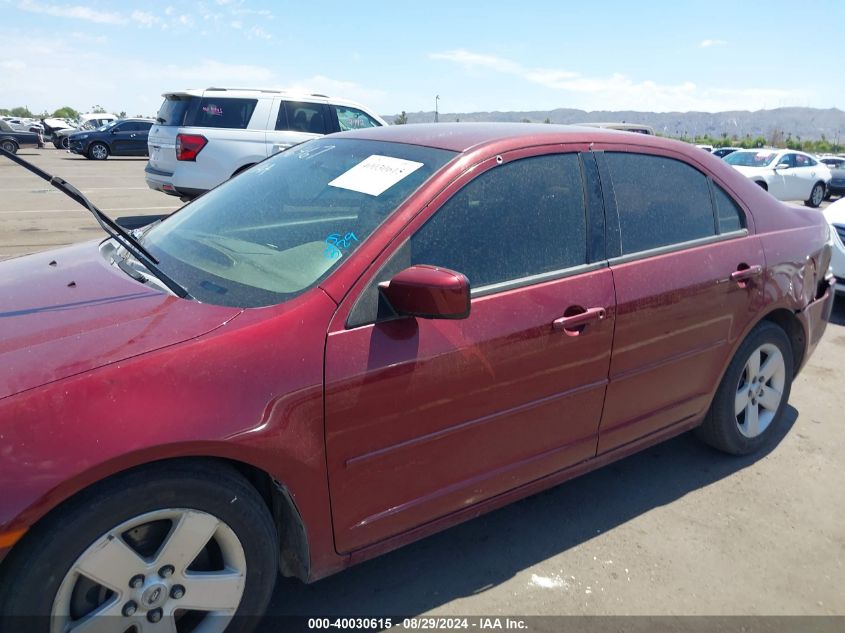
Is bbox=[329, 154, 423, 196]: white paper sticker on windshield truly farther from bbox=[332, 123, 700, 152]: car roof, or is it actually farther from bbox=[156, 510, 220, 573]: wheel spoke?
bbox=[156, 510, 220, 573]: wheel spoke

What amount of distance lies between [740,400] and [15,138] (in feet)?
111

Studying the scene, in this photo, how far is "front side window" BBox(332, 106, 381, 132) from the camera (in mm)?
10828

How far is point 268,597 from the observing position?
2.18 metres

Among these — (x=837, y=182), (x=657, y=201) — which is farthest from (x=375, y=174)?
(x=837, y=182)

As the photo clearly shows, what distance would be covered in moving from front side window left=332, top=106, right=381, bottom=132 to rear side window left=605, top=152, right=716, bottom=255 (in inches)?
324

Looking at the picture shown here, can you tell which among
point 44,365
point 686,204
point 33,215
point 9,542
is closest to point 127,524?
point 9,542

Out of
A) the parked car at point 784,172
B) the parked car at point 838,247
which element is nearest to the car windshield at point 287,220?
the parked car at point 838,247

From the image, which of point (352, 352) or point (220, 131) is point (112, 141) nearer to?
point (220, 131)

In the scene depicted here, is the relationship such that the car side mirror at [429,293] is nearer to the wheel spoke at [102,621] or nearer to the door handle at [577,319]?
the door handle at [577,319]

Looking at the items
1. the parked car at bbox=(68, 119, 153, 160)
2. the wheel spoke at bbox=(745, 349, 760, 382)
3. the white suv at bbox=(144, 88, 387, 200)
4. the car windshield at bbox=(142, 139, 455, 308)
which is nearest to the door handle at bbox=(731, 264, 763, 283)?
the wheel spoke at bbox=(745, 349, 760, 382)

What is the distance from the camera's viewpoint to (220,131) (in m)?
9.94

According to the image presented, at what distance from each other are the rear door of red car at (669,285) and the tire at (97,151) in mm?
28636

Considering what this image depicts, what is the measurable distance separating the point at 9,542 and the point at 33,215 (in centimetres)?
1069

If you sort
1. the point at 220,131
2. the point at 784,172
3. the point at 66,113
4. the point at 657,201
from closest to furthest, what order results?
the point at 657,201 < the point at 220,131 < the point at 784,172 < the point at 66,113
